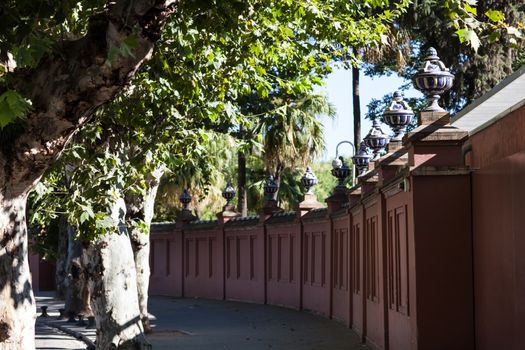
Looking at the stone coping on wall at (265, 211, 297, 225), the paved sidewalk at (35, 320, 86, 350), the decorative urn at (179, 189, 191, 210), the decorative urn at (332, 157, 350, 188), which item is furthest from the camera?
the decorative urn at (179, 189, 191, 210)

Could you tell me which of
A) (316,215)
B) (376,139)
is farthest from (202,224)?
(376,139)

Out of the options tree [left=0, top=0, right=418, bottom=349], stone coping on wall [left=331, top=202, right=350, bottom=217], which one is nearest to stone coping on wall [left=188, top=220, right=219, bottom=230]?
stone coping on wall [left=331, top=202, right=350, bottom=217]

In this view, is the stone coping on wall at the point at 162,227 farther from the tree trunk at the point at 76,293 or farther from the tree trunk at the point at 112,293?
the tree trunk at the point at 112,293

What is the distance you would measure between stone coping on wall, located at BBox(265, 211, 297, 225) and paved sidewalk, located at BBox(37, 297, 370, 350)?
2.57 m

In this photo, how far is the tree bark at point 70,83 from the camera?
315 inches

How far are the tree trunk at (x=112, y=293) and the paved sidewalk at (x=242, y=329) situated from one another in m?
4.65

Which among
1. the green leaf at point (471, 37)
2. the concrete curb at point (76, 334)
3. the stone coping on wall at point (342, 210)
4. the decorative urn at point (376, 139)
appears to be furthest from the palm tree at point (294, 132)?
the green leaf at point (471, 37)

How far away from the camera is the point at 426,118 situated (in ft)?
43.3

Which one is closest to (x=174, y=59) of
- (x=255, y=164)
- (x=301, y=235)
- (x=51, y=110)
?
(x=51, y=110)

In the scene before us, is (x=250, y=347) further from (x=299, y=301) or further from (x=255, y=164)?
(x=255, y=164)

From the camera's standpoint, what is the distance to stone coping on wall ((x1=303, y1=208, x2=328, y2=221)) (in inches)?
1081

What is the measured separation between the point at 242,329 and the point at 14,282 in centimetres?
1464

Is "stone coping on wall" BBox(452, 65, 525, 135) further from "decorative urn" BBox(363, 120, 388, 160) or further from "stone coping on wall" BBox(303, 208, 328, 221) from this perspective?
"stone coping on wall" BBox(303, 208, 328, 221)

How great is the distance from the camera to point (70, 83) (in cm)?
822
